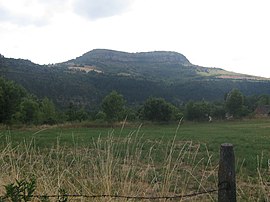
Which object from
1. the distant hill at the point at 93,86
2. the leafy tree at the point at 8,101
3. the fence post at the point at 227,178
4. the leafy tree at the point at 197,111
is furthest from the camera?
the distant hill at the point at 93,86

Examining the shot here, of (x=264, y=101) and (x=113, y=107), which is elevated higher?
(x=113, y=107)

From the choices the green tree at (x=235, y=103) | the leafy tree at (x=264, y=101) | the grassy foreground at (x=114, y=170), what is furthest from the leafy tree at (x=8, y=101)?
the leafy tree at (x=264, y=101)

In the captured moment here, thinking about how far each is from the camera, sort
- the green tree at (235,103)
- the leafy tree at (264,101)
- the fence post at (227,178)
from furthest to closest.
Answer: the leafy tree at (264,101) < the green tree at (235,103) < the fence post at (227,178)

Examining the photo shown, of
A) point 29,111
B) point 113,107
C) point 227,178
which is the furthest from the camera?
point 113,107

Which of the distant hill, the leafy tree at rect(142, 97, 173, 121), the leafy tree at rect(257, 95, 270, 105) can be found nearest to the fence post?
the leafy tree at rect(142, 97, 173, 121)

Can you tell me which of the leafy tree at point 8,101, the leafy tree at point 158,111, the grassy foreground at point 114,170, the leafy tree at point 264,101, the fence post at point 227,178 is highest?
the fence post at point 227,178

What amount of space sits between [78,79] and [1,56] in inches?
1221

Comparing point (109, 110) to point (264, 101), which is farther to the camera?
point (264, 101)

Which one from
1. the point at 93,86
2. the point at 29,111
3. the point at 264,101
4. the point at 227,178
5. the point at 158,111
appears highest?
the point at 227,178

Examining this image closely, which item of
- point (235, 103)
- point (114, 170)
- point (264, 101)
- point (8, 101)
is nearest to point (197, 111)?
point (235, 103)

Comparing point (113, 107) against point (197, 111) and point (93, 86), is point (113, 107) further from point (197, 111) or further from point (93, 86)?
point (93, 86)

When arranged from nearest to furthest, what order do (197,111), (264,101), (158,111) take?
1. (158,111)
2. (197,111)
3. (264,101)

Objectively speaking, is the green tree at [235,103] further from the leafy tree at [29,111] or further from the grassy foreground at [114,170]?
the grassy foreground at [114,170]

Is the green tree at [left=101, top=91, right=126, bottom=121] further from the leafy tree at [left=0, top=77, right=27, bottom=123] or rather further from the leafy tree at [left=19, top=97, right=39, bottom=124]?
the leafy tree at [left=0, top=77, right=27, bottom=123]
